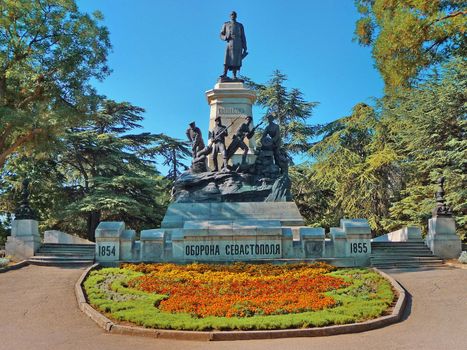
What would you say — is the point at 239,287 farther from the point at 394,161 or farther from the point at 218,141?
the point at 394,161

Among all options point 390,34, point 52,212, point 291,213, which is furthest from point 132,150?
point 390,34

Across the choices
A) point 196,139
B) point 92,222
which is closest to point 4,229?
point 92,222

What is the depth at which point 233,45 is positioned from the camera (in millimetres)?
24578

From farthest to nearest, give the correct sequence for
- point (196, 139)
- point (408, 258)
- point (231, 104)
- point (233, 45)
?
point (233, 45) → point (231, 104) → point (196, 139) → point (408, 258)

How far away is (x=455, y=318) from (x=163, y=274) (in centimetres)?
707

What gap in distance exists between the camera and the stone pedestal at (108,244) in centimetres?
1608

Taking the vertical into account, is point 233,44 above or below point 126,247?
above

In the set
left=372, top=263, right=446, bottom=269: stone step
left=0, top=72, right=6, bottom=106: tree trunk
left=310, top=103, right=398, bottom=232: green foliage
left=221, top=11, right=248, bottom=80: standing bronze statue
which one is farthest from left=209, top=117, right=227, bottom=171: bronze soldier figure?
left=310, top=103, right=398, bottom=232: green foliage

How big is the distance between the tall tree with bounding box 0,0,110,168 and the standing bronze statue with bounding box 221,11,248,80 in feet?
18.1

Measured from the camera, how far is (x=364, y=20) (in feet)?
70.8

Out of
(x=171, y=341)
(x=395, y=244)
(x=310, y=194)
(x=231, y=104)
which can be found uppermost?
(x=231, y=104)

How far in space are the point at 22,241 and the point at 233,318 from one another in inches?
412

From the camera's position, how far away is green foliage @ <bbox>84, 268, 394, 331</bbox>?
350 inches

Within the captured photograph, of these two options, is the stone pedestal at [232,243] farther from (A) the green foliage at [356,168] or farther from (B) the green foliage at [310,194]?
(B) the green foliage at [310,194]
